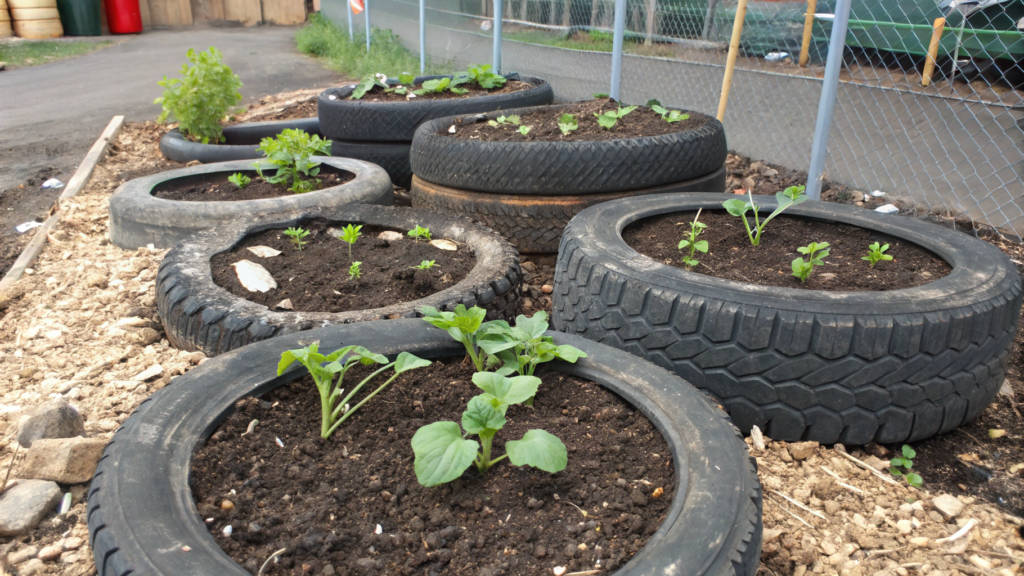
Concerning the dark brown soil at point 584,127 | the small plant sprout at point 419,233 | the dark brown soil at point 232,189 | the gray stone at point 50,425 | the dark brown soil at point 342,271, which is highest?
the dark brown soil at point 584,127

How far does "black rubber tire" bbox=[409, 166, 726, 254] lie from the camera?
2889mm

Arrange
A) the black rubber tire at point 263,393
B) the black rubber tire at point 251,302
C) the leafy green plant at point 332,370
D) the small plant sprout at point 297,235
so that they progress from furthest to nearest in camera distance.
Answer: the small plant sprout at point 297,235 < the black rubber tire at point 251,302 < the leafy green plant at point 332,370 < the black rubber tire at point 263,393

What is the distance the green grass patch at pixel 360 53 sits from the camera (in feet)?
29.1

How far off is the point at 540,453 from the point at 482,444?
15 centimetres

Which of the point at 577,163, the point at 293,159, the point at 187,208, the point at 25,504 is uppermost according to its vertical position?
the point at 577,163

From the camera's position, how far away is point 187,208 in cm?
289

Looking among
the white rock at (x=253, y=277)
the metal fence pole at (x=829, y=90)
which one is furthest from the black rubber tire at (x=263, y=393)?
the metal fence pole at (x=829, y=90)

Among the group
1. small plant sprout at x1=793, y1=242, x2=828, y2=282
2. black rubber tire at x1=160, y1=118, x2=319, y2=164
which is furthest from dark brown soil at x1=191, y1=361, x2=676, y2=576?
black rubber tire at x1=160, y1=118, x2=319, y2=164

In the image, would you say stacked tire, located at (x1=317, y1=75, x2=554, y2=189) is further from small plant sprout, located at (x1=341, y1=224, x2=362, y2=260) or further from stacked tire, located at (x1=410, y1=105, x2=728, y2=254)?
small plant sprout, located at (x1=341, y1=224, x2=362, y2=260)

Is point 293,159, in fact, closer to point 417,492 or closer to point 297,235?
point 297,235

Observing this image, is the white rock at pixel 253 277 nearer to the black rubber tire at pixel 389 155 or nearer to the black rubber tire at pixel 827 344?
the black rubber tire at pixel 827 344

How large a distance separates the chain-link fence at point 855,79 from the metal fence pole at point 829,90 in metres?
0.86

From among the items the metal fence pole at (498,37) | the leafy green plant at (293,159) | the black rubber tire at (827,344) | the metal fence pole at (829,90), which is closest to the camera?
the black rubber tire at (827,344)

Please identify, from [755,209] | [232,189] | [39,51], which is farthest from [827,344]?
[39,51]
